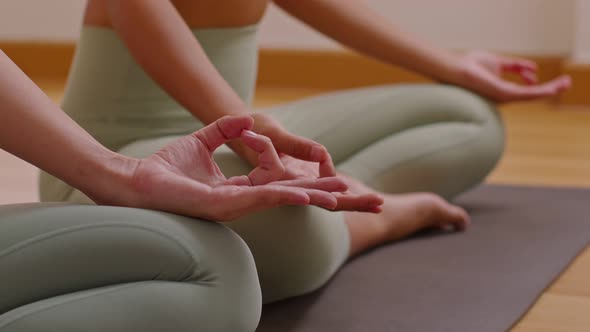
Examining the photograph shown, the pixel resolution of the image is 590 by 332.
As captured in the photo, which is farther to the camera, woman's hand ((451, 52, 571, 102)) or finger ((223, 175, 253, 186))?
woman's hand ((451, 52, 571, 102))

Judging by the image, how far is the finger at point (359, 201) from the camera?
3.65 ft

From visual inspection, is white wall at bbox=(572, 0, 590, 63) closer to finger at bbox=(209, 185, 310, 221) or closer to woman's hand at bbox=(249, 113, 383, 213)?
woman's hand at bbox=(249, 113, 383, 213)

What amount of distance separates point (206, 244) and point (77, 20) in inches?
120

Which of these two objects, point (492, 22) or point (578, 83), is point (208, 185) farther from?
point (492, 22)

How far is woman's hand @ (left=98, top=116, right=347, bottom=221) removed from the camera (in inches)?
37.7

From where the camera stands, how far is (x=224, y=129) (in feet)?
3.25

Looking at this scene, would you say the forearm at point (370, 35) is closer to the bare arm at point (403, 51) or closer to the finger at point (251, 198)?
the bare arm at point (403, 51)

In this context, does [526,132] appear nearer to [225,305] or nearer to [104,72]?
[104,72]

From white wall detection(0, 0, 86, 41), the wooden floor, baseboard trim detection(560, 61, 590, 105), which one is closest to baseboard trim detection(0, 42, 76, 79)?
white wall detection(0, 0, 86, 41)

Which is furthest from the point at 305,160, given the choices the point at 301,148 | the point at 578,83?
the point at 578,83

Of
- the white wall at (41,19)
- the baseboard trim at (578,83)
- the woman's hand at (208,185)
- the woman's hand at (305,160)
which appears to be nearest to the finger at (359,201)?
the woman's hand at (305,160)

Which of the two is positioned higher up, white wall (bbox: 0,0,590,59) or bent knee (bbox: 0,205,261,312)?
bent knee (bbox: 0,205,261,312)

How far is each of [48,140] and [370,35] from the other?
0.86 m

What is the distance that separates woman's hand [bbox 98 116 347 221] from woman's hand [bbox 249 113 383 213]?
0.34 feet
